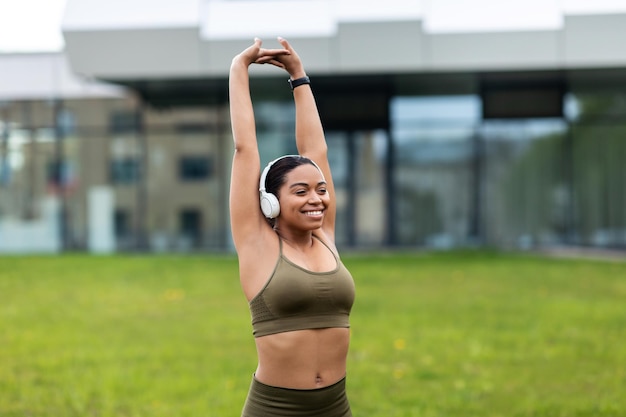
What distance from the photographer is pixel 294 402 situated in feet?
10.2

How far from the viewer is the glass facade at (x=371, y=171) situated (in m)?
21.7

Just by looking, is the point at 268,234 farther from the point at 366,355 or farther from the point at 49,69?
the point at 49,69

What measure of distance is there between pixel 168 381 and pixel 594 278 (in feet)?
31.5

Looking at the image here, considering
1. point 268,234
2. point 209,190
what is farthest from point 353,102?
point 268,234

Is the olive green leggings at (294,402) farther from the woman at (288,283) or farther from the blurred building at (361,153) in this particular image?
the blurred building at (361,153)

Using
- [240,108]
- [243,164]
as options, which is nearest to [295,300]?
[243,164]

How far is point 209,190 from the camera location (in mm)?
22391

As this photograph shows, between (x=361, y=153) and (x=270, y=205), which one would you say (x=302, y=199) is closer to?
(x=270, y=205)

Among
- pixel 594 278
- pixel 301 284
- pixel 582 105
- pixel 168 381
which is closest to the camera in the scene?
pixel 301 284

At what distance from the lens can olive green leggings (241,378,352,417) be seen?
123 inches

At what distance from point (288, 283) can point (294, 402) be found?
47 centimetres

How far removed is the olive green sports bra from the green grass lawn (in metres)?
2.89

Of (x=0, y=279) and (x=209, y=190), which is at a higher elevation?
(x=209, y=190)

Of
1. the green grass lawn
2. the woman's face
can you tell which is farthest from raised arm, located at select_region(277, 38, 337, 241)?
the green grass lawn
